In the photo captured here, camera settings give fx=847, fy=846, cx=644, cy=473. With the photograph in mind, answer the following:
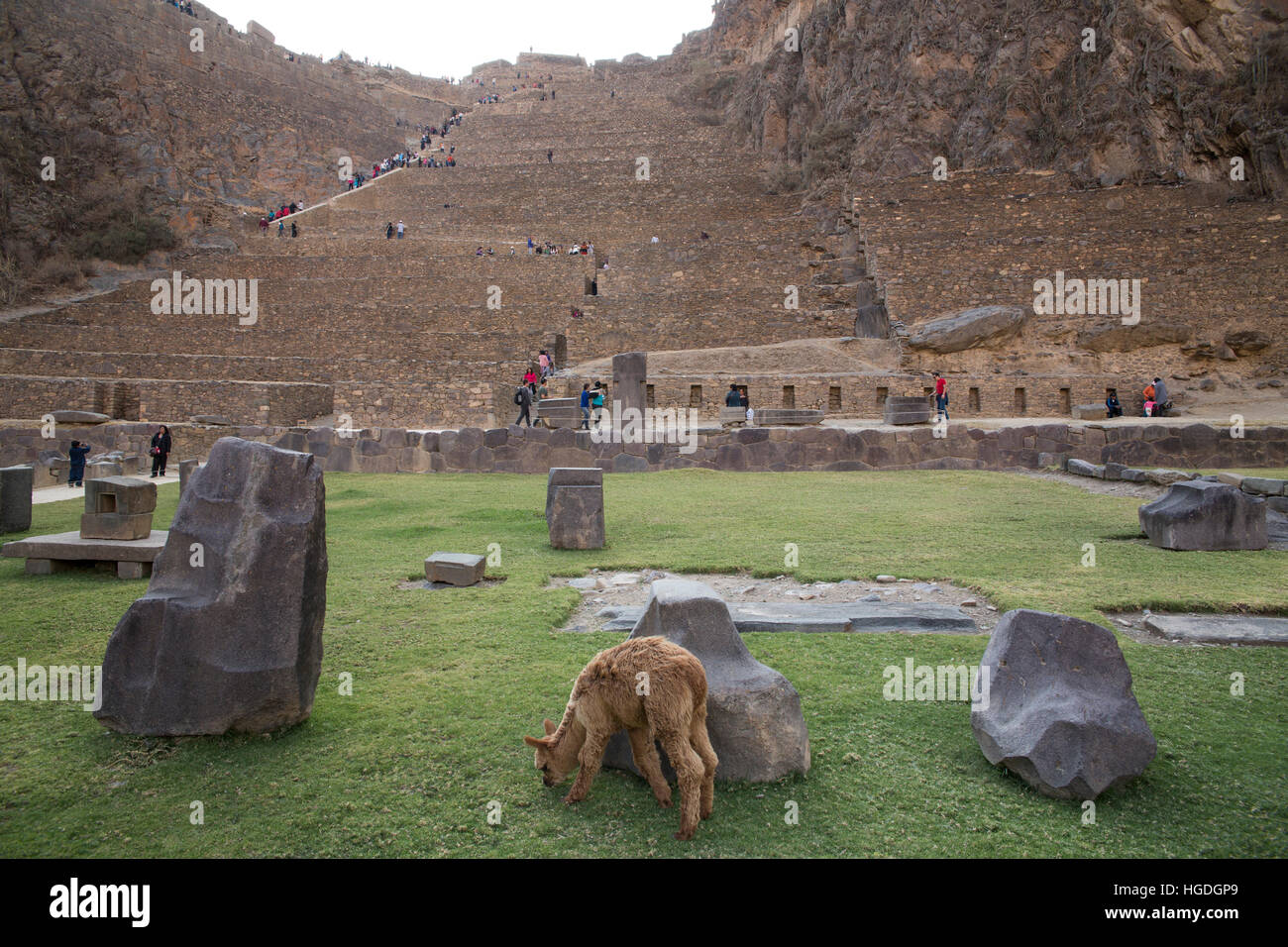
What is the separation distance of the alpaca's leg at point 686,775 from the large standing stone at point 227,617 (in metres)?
1.75

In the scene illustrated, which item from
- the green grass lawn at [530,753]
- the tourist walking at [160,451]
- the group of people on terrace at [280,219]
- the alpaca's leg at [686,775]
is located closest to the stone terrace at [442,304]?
the group of people on terrace at [280,219]

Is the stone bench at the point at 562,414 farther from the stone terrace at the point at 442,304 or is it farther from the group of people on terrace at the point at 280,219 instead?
the group of people on terrace at the point at 280,219

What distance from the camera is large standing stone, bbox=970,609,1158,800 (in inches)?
123

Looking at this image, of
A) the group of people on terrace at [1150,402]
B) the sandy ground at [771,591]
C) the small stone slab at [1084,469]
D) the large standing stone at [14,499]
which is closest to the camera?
the sandy ground at [771,591]

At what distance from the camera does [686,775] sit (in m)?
2.97

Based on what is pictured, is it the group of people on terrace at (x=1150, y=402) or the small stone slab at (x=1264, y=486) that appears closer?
the small stone slab at (x=1264, y=486)

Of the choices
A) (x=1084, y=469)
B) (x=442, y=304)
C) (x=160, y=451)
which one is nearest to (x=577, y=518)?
(x=1084, y=469)

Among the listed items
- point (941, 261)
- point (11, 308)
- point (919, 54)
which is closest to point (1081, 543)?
point (941, 261)

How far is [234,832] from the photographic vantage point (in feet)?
9.63

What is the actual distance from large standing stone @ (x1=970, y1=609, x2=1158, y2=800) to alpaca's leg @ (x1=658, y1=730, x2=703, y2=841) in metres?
1.27

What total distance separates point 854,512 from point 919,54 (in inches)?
1181

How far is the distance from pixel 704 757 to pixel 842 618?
252cm

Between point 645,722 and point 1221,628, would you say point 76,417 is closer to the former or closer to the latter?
point 645,722

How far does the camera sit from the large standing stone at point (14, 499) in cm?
954
